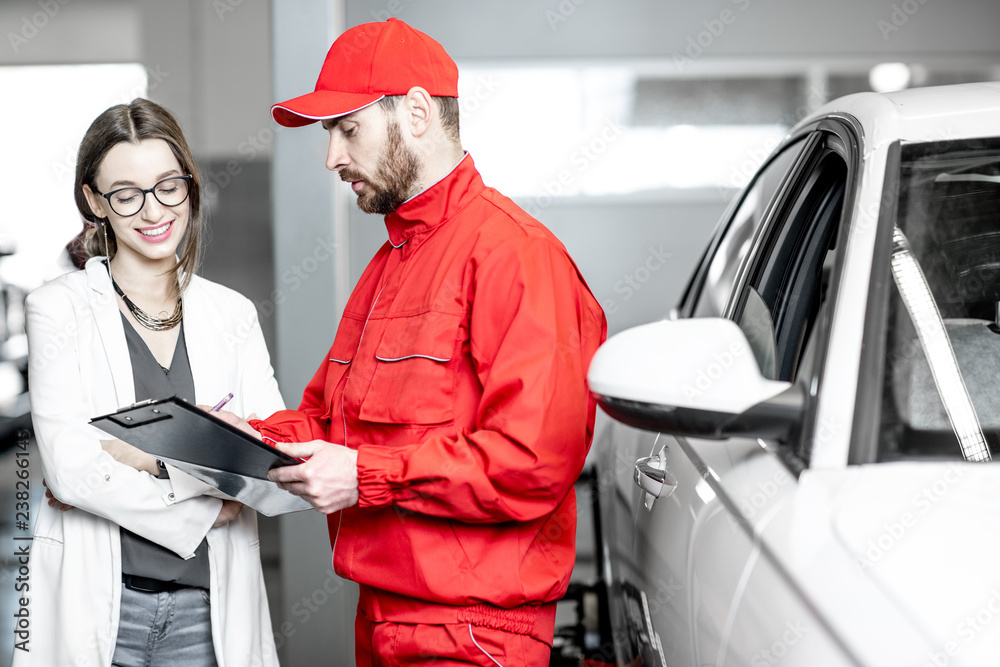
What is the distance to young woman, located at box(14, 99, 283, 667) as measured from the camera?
6.32 ft

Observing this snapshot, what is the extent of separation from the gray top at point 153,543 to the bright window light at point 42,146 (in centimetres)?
227

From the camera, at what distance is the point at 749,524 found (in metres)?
1.28

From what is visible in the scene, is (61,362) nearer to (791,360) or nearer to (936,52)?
(791,360)

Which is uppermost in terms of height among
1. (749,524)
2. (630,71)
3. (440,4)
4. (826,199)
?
(440,4)

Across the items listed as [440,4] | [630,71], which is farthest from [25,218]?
[630,71]

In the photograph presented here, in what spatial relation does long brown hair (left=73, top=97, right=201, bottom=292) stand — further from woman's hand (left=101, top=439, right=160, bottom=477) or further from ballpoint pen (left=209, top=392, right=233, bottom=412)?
woman's hand (left=101, top=439, right=160, bottom=477)

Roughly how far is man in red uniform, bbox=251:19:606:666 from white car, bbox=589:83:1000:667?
0.27m

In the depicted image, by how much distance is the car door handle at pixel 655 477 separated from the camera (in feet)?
5.81

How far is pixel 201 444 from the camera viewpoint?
165 cm

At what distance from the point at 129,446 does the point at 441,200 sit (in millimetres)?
907

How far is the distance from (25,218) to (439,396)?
3161 millimetres

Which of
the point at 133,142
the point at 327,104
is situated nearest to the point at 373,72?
the point at 327,104

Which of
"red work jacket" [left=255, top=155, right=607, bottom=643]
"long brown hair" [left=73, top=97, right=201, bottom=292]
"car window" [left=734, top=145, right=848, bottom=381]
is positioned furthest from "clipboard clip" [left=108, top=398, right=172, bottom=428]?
"car window" [left=734, top=145, right=848, bottom=381]

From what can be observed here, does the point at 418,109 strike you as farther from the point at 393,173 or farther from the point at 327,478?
the point at 327,478
